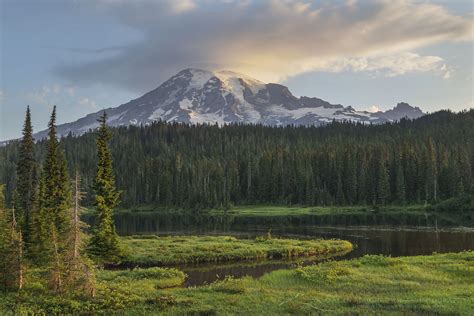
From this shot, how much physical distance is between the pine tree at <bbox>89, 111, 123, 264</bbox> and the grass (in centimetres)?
1181

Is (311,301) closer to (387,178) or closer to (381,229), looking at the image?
(381,229)

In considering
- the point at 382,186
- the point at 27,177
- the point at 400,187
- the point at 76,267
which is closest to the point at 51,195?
the point at 27,177

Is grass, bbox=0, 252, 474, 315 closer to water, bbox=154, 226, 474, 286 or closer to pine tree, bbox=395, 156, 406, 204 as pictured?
water, bbox=154, 226, 474, 286

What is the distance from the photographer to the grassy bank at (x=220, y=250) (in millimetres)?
55438

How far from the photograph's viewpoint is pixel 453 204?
136250 millimetres

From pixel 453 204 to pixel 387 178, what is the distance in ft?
72.7

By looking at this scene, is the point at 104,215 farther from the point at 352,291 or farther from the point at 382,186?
the point at 382,186

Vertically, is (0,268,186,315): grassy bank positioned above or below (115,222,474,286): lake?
above

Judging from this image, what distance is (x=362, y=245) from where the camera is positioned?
67250mm

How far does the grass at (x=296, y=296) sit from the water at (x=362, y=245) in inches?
270

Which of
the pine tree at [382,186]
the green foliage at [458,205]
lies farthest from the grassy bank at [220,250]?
the pine tree at [382,186]

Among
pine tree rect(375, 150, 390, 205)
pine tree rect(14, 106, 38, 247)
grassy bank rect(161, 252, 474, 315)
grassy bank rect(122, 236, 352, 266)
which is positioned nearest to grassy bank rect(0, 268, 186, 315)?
grassy bank rect(161, 252, 474, 315)

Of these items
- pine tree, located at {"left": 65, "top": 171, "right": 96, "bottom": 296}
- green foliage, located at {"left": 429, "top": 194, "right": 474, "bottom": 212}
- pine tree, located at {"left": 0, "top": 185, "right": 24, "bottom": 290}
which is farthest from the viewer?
green foliage, located at {"left": 429, "top": 194, "right": 474, "bottom": 212}

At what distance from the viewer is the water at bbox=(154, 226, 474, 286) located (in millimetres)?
47875
